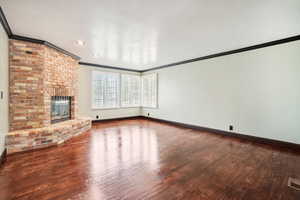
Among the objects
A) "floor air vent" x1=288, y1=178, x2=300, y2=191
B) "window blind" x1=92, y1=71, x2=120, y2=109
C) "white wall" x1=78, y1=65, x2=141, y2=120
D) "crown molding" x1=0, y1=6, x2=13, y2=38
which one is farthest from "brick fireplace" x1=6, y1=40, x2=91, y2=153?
"floor air vent" x1=288, y1=178, x2=300, y2=191

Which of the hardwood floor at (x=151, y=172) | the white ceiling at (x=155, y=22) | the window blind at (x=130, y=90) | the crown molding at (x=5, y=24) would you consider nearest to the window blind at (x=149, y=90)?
the window blind at (x=130, y=90)

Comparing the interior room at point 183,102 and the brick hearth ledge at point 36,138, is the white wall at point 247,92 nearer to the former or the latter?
the interior room at point 183,102

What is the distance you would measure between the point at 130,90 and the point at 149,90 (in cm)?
95

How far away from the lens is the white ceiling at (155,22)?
1968mm

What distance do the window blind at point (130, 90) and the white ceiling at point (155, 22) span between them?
2.94 m

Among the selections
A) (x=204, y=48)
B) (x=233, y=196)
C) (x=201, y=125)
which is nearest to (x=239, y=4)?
(x=204, y=48)

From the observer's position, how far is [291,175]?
2.04m

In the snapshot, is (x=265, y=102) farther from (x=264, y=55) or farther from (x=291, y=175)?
(x=291, y=175)

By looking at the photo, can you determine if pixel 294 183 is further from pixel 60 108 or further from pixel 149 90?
pixel 149 90

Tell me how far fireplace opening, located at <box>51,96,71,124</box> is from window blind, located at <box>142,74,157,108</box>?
3.48 meters

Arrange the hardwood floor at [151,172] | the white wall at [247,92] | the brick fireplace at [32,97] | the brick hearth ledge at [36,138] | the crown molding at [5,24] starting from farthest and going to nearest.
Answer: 1. the white wall at [247,92]
2. the brick fireplace at [32,97]
3. the brick hearth ledge at [36,138]
4. the crown molding at [5,24]
5. the hardwood floor at [151,172]

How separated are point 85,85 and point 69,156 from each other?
11.3 ft

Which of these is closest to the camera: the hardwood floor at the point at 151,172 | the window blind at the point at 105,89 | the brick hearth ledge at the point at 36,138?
the hardwood floor at the point at 151,172

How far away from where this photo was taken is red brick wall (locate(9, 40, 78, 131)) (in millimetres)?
2967
